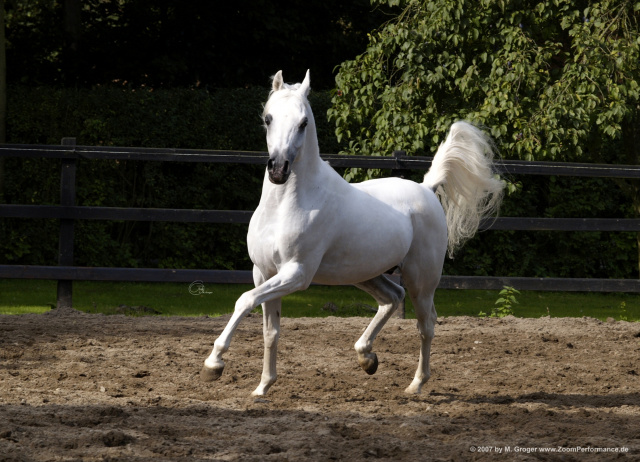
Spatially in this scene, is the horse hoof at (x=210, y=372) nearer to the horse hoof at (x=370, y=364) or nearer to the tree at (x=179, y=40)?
the horse hoof at (x=370, y=364)

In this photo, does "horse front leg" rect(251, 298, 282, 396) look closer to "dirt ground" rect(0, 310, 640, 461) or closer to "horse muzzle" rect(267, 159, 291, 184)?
"dirt ground" rect(0, 310, 640, 461)

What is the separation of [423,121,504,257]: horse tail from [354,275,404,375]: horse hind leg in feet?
2.69

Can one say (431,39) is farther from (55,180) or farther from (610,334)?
(55,180)

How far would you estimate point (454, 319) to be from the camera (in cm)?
811

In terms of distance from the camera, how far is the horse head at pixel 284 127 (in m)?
4.21

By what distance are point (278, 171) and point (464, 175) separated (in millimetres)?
2242

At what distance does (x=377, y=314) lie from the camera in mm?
5426

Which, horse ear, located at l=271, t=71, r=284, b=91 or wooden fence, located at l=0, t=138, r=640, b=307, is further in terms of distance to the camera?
wooden fence, located at l=0, t=138, r=640, b=307

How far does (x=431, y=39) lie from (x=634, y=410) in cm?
494

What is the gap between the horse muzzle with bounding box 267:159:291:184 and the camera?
4.16 m

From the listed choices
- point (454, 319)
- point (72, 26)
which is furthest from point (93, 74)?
point (454, 319)

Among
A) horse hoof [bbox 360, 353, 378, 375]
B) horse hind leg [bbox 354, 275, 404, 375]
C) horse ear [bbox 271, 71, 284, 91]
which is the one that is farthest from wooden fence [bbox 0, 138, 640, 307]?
horse ear [bbox 271, 71, 284, 91]

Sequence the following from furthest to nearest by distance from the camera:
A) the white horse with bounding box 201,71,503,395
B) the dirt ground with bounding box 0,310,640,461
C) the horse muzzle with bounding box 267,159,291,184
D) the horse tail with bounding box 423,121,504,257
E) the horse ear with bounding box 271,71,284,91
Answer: the horse tail with bounding box 423,121,504,257, the horse ear with bounding box 271,71,284,91, the white horse with bounding box 201,71,503,395, the horse muzzle with bounding box 267,159,291,184, the dirt ground with bounding box 0,310,640,461

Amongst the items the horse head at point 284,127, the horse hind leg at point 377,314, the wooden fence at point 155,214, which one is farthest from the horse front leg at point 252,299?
the wooden fence at point 155,214
